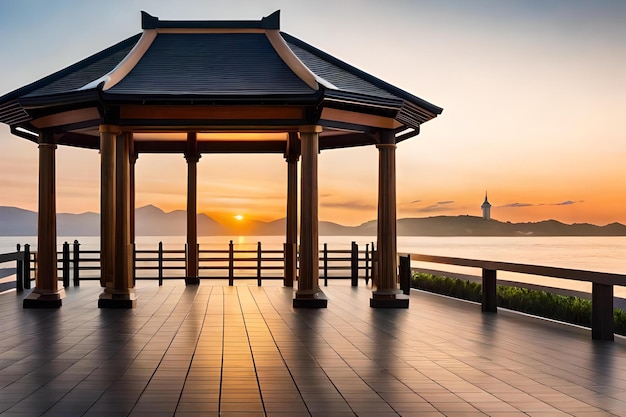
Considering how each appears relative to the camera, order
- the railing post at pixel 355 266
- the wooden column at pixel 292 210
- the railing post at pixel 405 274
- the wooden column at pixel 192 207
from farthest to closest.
Result: the railing post at pixel 355 266 → the wooden column at pixel 192 207 → the wooden column at pixel 292 210 → the railing post at pixel 405 274

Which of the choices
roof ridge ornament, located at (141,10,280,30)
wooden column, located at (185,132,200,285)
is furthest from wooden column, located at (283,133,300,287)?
roof ridge ornament, located at (141,10,280,30)

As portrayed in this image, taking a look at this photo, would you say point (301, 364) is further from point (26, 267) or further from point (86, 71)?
point (26, 267)

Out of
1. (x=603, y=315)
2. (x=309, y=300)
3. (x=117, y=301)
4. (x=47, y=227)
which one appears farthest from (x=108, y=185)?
(x=603, y=315)

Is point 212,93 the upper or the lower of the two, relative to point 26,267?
upper

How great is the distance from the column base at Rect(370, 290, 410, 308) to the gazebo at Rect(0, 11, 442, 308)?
0.02 metres

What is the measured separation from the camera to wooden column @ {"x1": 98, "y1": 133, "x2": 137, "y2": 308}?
12.4m

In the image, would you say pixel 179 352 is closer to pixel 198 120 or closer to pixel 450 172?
pixel 198 120

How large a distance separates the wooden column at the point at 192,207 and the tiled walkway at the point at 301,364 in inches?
218

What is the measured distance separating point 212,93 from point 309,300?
4126mm

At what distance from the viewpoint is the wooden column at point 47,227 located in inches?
504

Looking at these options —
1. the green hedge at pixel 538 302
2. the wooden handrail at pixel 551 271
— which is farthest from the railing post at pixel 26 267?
the wooden handrail at pixel 551 271

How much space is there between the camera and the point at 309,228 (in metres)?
12.4

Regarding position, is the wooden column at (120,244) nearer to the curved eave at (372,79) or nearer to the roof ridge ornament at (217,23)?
the roof ridge ornament at (217,23)

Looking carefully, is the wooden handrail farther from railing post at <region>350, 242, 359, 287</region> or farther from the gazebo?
railing post at <region>350, 242, 359, 287</region>
